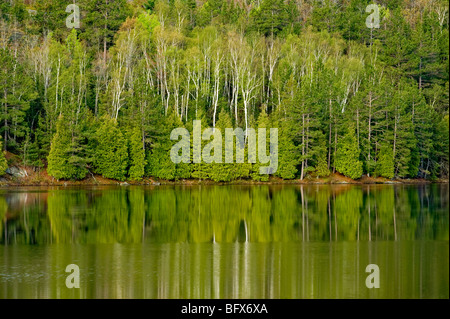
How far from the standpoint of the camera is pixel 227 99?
7475 cm

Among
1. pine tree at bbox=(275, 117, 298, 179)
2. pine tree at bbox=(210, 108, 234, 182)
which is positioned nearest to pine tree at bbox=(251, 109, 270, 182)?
pine tree at bbox=(275, 117, 298, 179)

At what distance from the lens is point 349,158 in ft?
208

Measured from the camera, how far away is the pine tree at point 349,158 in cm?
6300

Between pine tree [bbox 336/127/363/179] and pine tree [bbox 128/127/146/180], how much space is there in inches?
754

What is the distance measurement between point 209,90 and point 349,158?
17.3m

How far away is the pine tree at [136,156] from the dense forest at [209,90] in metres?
0.12

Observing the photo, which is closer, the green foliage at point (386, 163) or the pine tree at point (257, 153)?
the pine tree at point (257, 153)

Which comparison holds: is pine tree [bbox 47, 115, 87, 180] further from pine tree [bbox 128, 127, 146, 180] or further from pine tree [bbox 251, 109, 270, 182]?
pine tree [bbox 251, 109, 270, 182]

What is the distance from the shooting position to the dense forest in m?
59.1

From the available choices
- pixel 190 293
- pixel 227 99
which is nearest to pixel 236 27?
pixel 227 99

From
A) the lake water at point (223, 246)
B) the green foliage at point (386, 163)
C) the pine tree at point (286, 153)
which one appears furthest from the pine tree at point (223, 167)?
the lake water at point (223, 246)

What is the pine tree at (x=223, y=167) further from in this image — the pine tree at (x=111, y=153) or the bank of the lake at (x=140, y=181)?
the pine tree at (x=111, y=153)

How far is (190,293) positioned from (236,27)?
62.8m

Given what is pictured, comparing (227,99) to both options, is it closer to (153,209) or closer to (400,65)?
(400,65)
